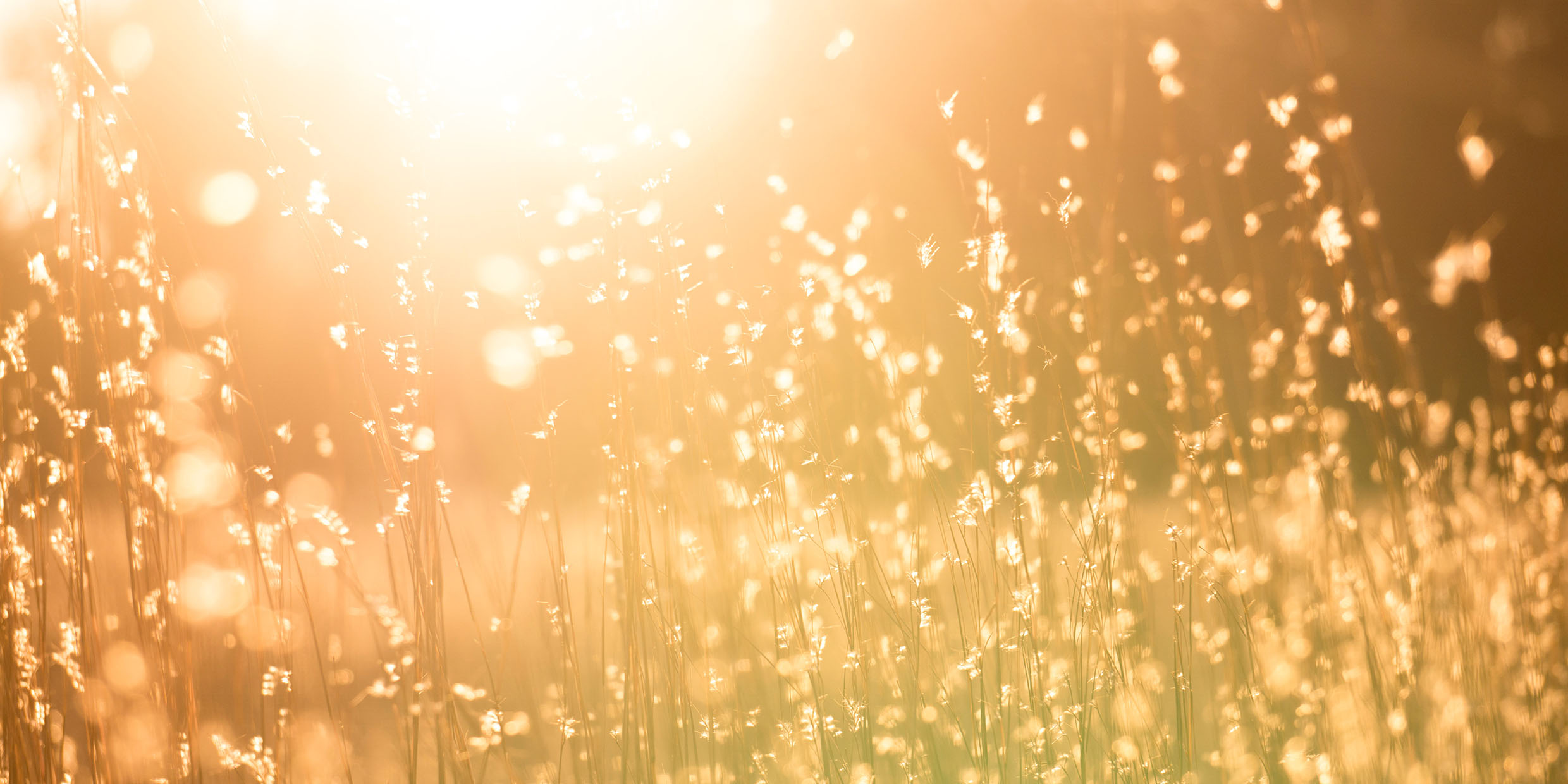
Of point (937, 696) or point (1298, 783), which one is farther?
point (937, 696)

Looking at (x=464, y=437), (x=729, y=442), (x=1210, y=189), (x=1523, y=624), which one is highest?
(x=464, y=437)

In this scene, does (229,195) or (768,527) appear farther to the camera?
(229,195)

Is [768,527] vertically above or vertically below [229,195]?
below

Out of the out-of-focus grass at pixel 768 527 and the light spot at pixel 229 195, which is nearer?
the out-of-focus grass at pixel 768 527

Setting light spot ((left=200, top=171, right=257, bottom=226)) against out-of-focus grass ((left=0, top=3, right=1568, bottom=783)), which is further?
light spot ((left=200, top=171, right=257, bottom=226))

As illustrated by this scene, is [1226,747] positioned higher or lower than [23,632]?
lower

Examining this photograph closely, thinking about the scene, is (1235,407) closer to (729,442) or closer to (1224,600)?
(1224,600)

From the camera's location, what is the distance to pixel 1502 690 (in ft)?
4.79

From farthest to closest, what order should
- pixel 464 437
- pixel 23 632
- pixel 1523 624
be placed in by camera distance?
pixel 464 437
pixel 1523 624
pixel 23 632

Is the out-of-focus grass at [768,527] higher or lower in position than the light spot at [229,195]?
lower

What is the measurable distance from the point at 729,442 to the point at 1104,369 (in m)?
0.65

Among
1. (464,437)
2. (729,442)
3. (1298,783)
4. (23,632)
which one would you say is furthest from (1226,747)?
(464,437)

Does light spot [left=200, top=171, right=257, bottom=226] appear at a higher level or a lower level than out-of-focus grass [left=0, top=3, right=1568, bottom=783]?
higher

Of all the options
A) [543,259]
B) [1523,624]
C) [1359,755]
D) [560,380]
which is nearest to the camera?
[1359,755]
